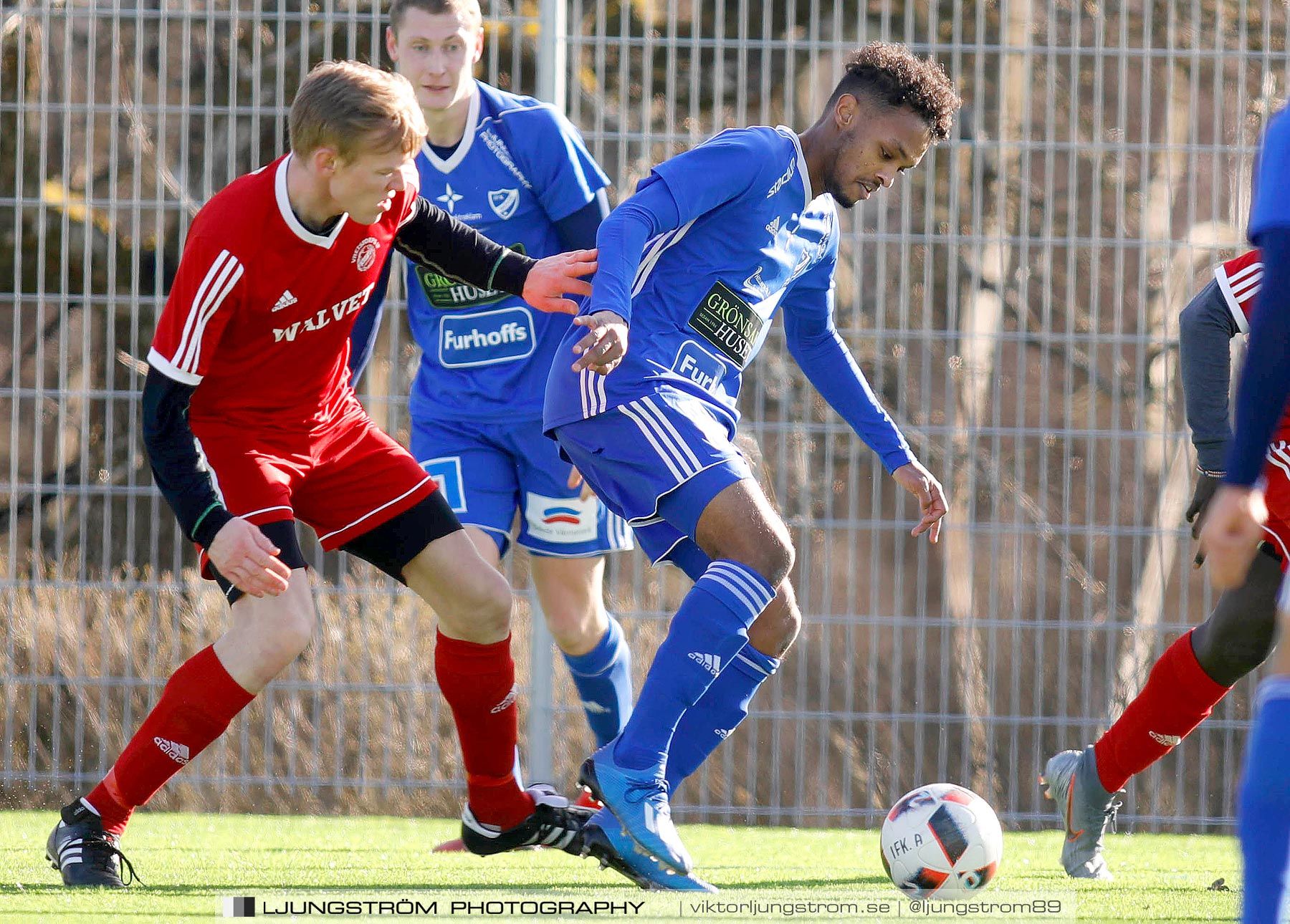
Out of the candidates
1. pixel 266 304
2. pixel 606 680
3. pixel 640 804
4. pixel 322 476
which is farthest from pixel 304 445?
pixel 606 680

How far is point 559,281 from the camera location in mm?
3572

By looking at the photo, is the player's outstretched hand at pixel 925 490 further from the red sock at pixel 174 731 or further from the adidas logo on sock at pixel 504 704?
the red sock at pixel 174 731

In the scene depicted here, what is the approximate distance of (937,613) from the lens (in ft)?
35.2

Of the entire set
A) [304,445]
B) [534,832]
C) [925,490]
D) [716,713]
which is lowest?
[534,832]

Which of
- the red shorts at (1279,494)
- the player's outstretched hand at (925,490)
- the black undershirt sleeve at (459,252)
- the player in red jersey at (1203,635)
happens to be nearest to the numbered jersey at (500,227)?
the black undershirt sleeve at (459,252)

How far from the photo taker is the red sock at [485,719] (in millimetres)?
3732

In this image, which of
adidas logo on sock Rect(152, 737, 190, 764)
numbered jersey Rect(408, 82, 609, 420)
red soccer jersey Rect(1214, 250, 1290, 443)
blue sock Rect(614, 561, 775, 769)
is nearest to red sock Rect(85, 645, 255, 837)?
adidas logo on sock Rect(152, 737, 190, 764)

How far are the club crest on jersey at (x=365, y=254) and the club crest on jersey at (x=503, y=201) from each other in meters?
0.88

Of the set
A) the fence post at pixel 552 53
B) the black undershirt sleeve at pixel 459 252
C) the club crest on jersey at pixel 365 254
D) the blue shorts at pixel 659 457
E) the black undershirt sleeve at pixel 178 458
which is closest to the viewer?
the black undershirt sleeve at pixel 178 458

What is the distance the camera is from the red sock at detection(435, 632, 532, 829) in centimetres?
373

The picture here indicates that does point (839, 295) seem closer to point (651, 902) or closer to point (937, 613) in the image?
point (937, 613)

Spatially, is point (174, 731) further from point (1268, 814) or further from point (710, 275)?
point (1268, 814)

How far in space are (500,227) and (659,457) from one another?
53.7 inches

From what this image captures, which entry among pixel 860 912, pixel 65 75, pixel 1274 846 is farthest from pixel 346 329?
pixel 65 75
